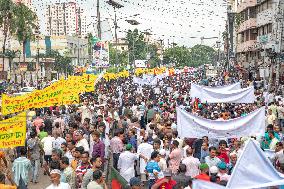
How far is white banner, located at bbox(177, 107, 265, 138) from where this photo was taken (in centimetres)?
1153

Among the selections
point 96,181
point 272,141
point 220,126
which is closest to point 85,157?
point 96,181

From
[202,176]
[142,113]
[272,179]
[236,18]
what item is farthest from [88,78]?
[236,18]

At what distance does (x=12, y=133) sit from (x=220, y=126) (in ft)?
14.6

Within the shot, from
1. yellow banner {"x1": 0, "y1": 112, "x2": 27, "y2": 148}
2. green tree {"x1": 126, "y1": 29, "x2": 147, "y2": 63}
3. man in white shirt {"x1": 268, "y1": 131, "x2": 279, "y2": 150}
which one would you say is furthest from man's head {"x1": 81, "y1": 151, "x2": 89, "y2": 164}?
green tree {"x1": 126, "y1": 29, "x2": 147, "y2": 63}

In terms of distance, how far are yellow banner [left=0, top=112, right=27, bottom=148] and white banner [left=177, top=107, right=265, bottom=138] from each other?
3451mm

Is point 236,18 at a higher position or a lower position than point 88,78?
higher

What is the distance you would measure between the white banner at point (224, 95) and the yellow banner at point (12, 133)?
29.5 ft

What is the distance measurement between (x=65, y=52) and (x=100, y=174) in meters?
101

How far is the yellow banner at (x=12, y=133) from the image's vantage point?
10602 mm

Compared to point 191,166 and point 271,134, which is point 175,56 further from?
point 191,166

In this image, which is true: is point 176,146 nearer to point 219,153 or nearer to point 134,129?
point 219,153

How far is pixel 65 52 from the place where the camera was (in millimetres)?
107250

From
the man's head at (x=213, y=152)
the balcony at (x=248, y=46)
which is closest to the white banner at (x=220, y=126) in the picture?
the man's head at (x=213, y=152)

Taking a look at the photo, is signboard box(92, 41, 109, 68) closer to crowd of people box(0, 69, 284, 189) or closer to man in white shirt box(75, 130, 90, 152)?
crowd of people box(0, 69, 284, 189)
